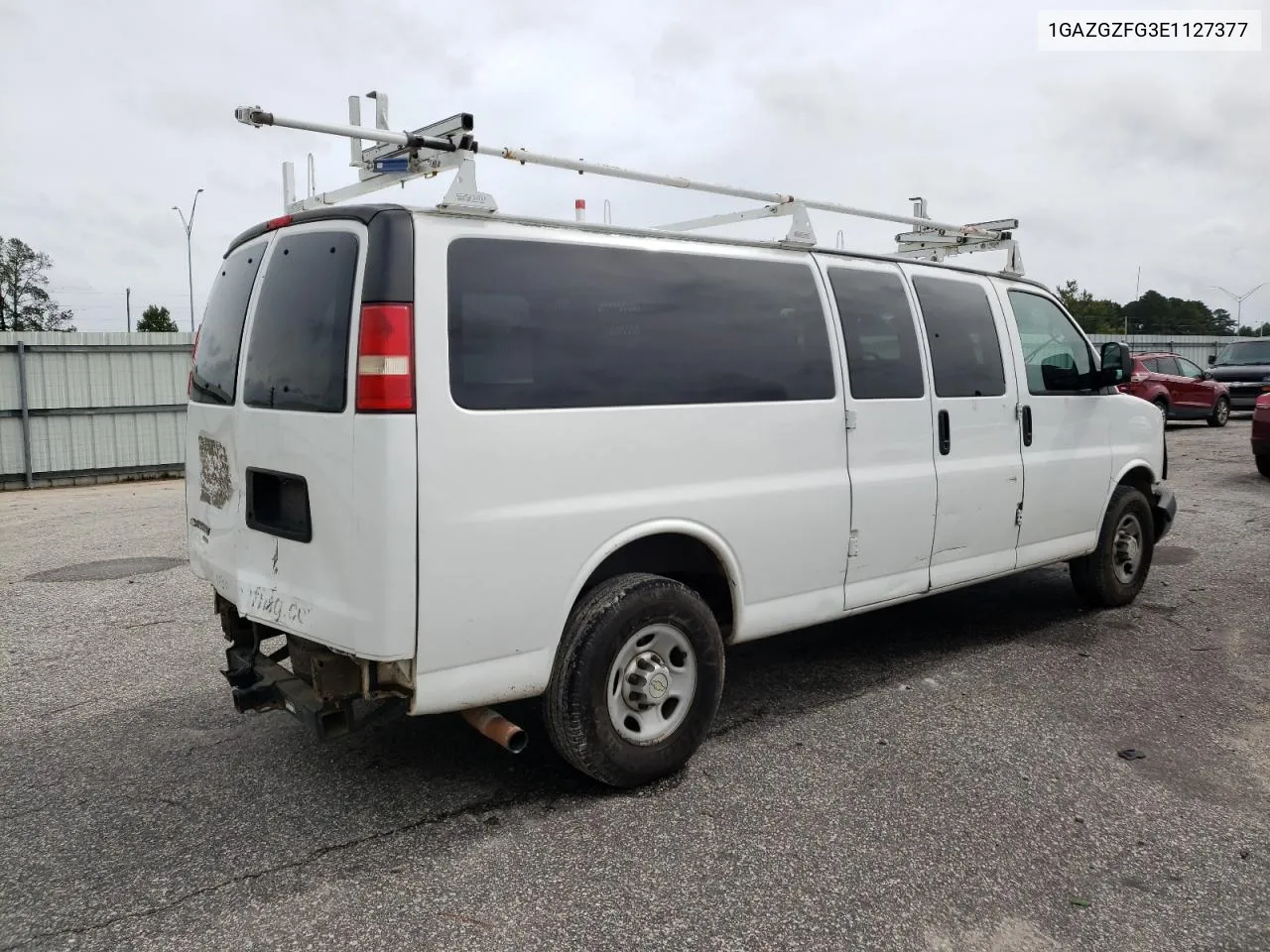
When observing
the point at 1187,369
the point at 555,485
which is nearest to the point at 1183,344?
the point at 1187,369

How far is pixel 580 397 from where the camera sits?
3471 mm

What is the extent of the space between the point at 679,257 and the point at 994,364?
223 centimetres

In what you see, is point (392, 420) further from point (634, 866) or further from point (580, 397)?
point (634, 866)

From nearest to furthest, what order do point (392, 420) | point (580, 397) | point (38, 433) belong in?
point (392, 420)
point (580, 397)
point (38, 433)

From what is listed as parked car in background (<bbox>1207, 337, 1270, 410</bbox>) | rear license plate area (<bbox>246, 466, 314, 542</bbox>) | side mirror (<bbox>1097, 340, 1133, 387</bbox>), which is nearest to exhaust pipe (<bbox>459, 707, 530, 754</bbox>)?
rear license plate area (<bbox>246, 466, 314, 542</bbox>)

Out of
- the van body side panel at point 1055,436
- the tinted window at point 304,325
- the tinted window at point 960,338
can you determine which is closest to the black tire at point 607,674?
the tinted window at point 304,325

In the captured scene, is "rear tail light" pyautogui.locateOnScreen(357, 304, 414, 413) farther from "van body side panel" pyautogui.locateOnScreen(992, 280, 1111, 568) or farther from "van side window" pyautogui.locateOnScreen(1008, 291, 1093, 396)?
"van side window" pyautogui.locateOnScreen(1008, 291, 1093, 396)

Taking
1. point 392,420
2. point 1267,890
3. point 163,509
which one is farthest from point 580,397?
point 163,509

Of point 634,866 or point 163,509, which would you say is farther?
point 163,509

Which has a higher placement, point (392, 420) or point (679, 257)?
point (679, 257)

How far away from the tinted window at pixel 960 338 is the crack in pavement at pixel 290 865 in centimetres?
295

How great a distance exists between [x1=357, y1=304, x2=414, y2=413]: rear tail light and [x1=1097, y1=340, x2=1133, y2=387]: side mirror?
14.3 ft

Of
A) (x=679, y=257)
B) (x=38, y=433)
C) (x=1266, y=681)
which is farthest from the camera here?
(x=38, y=433)

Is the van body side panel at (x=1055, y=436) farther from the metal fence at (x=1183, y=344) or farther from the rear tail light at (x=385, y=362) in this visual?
the metal fence at (x=1183, y=344)
